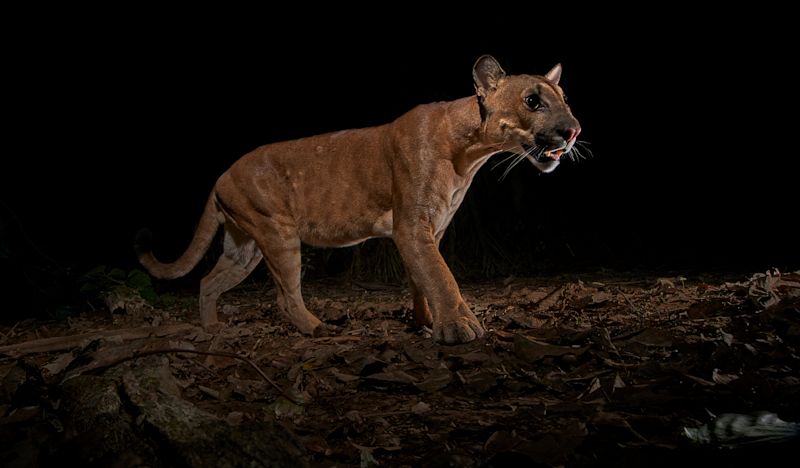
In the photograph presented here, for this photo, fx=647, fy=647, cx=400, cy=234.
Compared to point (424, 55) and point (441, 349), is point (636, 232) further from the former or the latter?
point (441, 349)

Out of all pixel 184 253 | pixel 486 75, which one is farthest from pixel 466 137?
pixel 184 253

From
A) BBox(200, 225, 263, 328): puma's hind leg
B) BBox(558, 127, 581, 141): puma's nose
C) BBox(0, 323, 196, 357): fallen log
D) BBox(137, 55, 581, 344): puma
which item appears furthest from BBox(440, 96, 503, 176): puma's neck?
BBox(0, 323, 196, 357): fallen log

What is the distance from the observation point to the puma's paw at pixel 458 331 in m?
3.33

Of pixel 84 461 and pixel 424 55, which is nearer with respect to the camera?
pixel 84 461

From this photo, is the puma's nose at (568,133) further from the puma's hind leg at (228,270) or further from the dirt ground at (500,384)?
the puma's hind leg at (228,270)

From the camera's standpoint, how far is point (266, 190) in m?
4.54

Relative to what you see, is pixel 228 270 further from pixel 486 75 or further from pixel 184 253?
pixel 486 75

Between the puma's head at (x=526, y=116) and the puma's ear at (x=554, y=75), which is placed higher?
the puma's ear at (x=554, y=75)

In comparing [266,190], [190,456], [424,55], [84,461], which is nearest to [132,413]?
[84,461]

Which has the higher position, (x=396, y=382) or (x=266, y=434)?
(x=266, y=434)

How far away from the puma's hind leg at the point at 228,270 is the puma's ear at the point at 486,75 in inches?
84.0

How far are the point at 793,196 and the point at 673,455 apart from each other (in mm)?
10291

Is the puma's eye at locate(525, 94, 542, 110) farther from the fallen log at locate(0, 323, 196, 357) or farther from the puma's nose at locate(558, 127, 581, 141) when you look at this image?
the fallen log at locate(0, 323, 196, 357)

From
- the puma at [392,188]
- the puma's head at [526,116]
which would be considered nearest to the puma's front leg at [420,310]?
the puma at [392,188]
